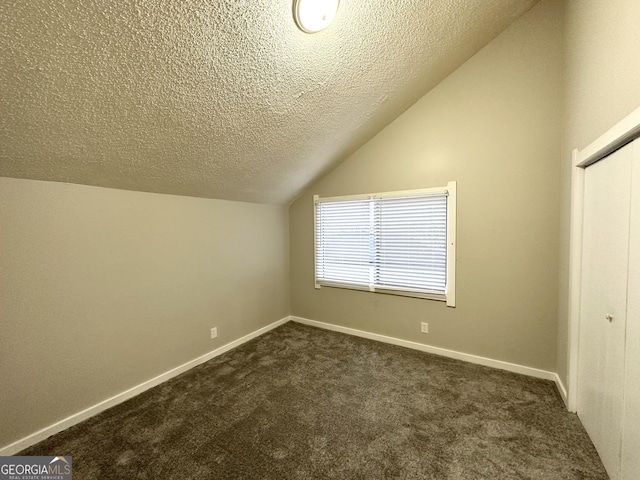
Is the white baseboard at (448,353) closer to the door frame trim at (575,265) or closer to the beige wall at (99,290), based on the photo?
the door frame trim at (575,265)

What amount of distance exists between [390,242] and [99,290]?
2692 mm

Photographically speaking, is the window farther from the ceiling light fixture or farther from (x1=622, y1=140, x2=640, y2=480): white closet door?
the ceiling light fixture

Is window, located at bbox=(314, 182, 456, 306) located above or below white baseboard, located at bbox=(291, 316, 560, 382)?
above

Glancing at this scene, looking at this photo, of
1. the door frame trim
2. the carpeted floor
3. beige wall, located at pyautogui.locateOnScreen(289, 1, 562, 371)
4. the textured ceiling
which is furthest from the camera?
beige wall, located at pyautogui.locateOnScreen(289, 1, 562, 371)

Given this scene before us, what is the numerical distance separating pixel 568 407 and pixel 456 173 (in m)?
2.03

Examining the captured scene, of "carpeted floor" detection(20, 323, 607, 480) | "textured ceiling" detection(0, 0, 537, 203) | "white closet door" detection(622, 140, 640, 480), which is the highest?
"textured ceiling" detection(0, 0, 537, 203)

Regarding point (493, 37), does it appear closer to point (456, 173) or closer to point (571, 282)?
point (456, 173)

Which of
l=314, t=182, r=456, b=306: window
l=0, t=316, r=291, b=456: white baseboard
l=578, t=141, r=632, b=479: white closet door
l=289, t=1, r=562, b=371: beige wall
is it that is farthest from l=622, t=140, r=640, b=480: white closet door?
l=0, t=316, r=291, b=456: white baseboard

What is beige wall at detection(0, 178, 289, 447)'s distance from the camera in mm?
1565

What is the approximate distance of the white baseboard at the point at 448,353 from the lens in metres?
2.28

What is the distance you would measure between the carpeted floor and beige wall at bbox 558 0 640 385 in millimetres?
644

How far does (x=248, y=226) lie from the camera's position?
3.15 m

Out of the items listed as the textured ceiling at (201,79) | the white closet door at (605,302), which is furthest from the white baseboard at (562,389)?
the textured ceiling at (201,79)

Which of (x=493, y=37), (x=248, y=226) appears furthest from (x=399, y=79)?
(x=248, y=226)
